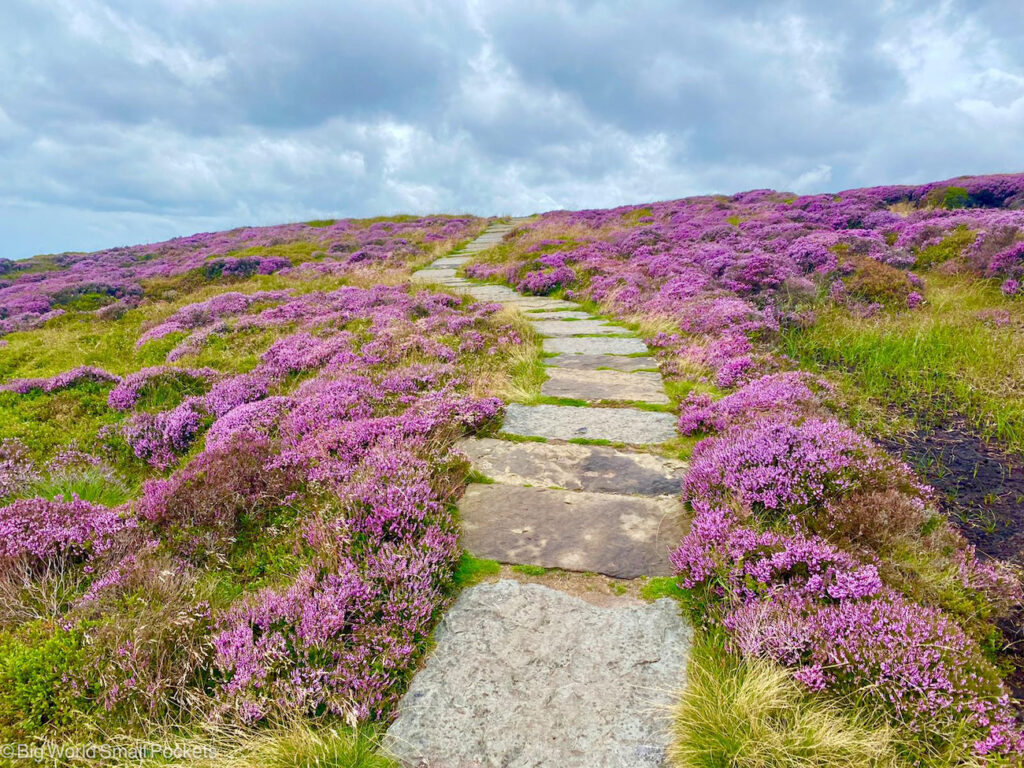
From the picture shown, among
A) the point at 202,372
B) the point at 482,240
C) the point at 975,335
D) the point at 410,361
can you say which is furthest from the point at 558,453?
the point at 482,240

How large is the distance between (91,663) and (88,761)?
1.65 ft

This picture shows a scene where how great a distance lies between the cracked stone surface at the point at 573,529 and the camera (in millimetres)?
3738

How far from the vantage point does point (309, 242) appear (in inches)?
1374

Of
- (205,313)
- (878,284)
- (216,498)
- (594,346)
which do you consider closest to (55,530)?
(216,498)

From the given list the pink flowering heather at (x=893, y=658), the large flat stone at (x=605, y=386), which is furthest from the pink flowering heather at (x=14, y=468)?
the pink flowering heather at (x=893, y=658)

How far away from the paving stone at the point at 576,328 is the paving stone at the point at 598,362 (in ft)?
5.48

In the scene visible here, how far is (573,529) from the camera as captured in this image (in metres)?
4.12

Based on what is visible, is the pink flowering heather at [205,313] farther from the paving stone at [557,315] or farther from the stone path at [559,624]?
the stone path at [559,624]

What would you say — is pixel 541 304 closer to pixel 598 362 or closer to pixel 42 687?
pixel 598 362

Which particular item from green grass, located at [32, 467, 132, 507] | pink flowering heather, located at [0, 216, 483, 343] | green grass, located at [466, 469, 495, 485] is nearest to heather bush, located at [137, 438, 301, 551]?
green grass, located at [32, 467, 132, 507]

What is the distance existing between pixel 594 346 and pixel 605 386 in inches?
93.9

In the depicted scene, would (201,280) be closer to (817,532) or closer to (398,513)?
(398,513)

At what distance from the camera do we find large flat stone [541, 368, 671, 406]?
7.09 metres

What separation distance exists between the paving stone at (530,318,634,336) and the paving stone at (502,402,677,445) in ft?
14.1
